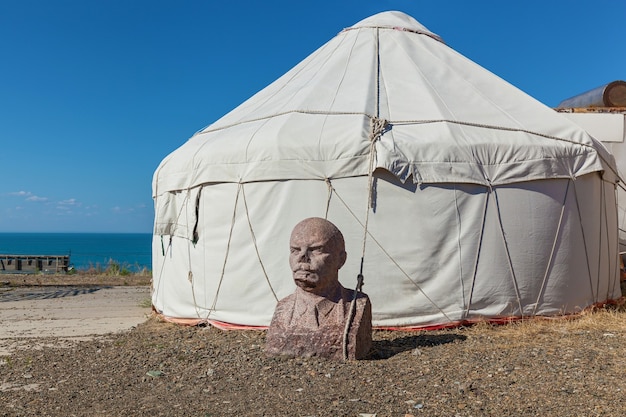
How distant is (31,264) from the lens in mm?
17281

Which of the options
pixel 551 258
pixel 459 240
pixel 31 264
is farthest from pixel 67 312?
pixel 31 264

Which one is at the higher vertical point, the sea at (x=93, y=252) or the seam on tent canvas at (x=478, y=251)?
the seam on tent canvas at (x=478, y=251)

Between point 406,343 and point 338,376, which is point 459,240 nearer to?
point 406,343

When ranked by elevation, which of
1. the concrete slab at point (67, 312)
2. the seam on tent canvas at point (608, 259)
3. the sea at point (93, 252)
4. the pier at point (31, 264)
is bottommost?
the sea at point (93, 252)

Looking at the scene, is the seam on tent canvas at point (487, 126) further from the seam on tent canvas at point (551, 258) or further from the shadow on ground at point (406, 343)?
the shadow on ground at point (406, 343)

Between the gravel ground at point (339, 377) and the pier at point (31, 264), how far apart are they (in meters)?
11.9

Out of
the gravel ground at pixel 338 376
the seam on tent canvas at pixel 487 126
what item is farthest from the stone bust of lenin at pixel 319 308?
the seam on tent canvas at pixel 487 126

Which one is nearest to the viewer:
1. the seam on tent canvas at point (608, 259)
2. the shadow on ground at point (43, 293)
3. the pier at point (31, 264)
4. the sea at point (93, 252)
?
the seam on tent canvas at point (608, 259)

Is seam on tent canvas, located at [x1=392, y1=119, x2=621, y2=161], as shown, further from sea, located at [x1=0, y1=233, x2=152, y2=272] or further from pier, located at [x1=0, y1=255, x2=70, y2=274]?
pier, located at [x1=0, y1=255, x2=70, y2=274]

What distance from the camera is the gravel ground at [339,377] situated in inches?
153

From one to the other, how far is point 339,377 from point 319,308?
2.39 feet

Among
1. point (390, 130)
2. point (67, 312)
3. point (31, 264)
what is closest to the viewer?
point (390, 130)

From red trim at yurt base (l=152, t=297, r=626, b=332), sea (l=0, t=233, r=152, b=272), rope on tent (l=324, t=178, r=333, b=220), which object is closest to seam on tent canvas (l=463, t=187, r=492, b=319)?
red trim at yurt base (l=152, t=297, r=626, b=332)

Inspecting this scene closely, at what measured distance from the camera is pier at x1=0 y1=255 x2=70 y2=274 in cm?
1709
